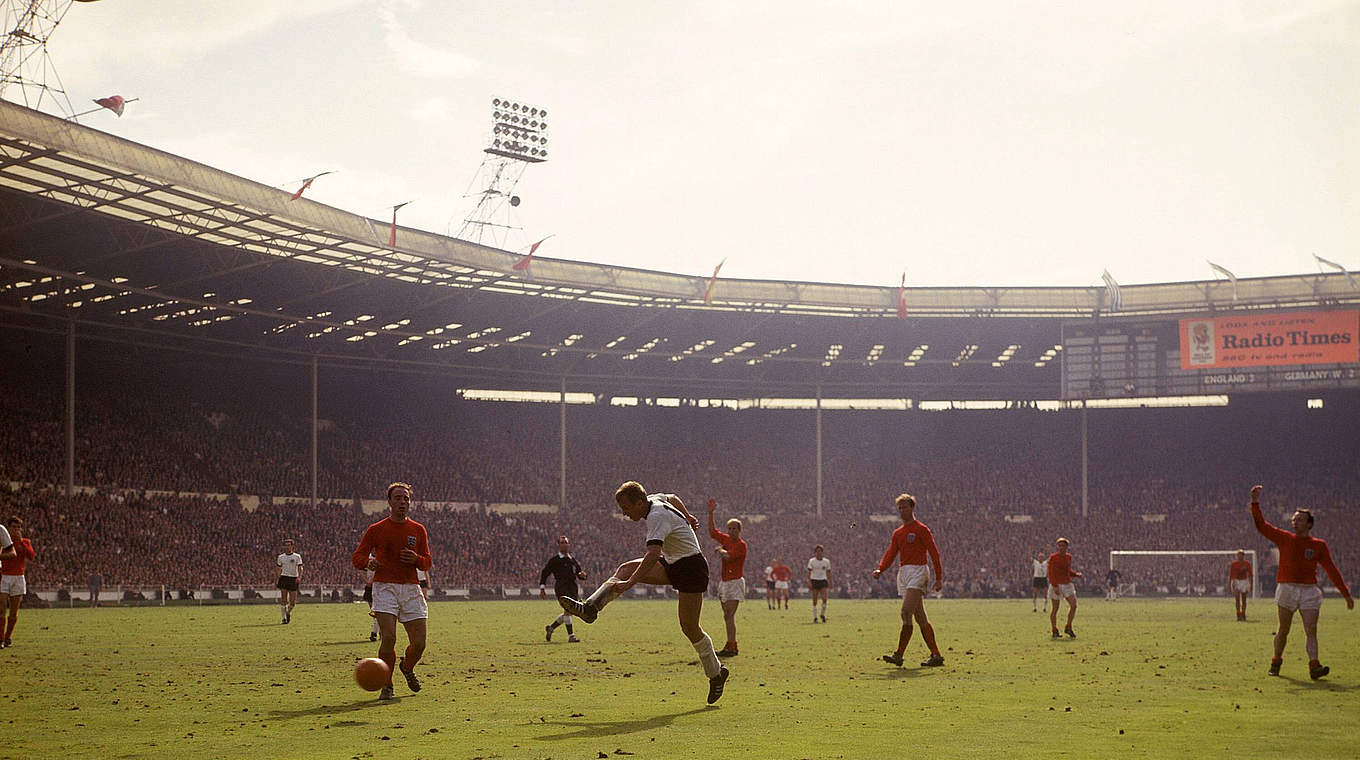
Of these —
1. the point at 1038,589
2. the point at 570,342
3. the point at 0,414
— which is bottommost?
the point at 1038,589

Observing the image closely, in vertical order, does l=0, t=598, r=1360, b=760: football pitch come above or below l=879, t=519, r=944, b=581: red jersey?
below

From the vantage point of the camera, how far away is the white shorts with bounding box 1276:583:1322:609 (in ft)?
57.1

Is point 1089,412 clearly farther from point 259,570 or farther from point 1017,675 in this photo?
point 1017,675

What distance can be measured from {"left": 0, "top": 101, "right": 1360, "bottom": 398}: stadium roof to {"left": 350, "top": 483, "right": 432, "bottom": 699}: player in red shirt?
85.9 feet

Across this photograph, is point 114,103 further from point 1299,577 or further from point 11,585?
point 1299,577

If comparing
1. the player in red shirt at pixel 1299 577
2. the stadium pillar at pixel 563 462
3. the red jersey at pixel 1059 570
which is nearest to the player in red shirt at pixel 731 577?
the player in red shirt at pixel 1299 577

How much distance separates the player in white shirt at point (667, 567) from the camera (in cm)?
1299

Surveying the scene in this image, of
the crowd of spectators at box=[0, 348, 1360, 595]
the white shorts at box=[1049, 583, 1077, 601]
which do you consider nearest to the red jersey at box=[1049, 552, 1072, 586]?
the white shorts at box=[1049, 583, 1077, 601]

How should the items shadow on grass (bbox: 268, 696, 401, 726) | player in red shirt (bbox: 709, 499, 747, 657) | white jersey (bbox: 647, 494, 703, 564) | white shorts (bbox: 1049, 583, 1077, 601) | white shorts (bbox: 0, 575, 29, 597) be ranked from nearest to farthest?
shadow on grass (bbox: 268, 696, 401, 726), white jersey (bbox: 647, 494, 703, 564), player in red shirt (bbox: 709, 499, 747, 657), white shorts (bbox: 0, 575, 29, 597), white shorts (bbox: 1049, 583, 1077, 601)

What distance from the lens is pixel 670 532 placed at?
13383 mm

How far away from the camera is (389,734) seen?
11.6 metres

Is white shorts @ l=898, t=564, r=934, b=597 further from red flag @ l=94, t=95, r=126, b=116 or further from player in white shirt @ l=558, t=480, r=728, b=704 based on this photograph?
red flag @ l=94, t=95, r=126, b=116

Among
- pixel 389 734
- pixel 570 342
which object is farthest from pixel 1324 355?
pixel 389 734

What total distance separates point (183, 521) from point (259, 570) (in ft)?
→ 12.2
